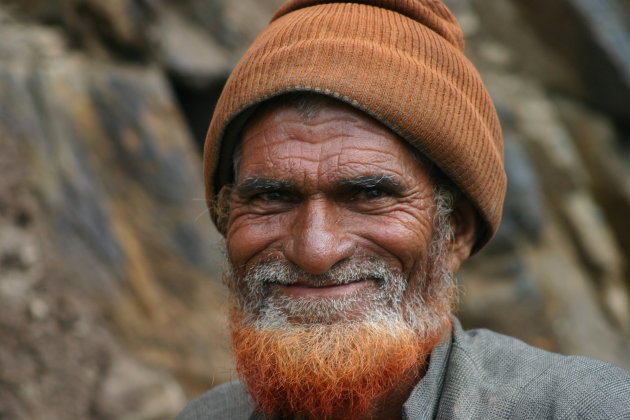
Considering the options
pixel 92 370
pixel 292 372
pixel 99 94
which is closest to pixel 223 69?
pixel 99 94

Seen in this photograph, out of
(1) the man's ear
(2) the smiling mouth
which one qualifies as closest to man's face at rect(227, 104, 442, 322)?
(2) the smiling mouth

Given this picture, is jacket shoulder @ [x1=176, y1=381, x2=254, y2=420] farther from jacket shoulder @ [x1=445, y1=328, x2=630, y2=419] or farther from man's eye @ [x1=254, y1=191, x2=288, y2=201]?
jacket shoulder @ [x1=445, y1=328, x2=630, y2=419]

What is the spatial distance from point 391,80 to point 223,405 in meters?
1.51

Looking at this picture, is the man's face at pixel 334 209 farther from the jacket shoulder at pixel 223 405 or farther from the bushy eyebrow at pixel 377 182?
the jacket shoulder at pixel 223 405

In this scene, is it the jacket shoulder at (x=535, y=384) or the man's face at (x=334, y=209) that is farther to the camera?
the man's face at (x=334, y=209)

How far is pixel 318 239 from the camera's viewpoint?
2240 mm

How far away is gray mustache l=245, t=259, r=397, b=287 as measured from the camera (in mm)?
2273

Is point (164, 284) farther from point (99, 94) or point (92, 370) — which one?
point (99, 94)

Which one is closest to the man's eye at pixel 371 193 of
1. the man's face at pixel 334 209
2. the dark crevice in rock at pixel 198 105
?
the man's face at pixel 334 209

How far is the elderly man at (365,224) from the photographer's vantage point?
223 cm

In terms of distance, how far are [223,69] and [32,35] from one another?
1742 mm

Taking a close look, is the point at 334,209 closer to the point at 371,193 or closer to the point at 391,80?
the point at 371,193

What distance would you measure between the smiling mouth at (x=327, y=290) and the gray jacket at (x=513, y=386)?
0.36m

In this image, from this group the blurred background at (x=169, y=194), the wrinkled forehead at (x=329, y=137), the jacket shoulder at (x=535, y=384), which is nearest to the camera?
the jacket shoulder at (x=535, y=384)
